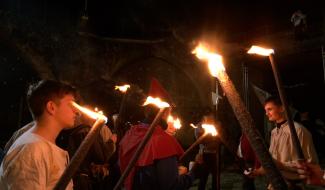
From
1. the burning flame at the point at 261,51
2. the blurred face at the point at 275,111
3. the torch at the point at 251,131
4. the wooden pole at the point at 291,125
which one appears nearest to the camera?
the torch at the point at 251,131

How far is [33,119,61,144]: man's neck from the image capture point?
2.21 meters

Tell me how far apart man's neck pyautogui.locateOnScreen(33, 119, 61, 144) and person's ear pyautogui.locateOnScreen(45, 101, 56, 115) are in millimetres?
67

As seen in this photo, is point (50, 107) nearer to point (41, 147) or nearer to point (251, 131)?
point (41, 147)

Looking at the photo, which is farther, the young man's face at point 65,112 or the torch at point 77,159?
the young man's face at point 65,112

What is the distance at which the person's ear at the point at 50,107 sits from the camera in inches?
89.7

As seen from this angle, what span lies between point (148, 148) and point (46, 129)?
139 centimetres

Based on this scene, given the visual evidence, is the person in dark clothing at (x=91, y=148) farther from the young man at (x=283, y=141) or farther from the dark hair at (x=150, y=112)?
the young man at (x=283, y=141)

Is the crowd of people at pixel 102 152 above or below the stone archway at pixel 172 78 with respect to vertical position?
below

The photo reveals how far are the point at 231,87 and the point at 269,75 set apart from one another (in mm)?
11008

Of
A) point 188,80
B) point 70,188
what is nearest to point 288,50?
point 188,80

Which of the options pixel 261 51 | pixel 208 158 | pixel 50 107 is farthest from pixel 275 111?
pixel 208 158

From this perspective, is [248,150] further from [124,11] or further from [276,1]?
[124,11]

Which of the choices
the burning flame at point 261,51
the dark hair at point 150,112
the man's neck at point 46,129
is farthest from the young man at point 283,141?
the man's neck at point 46,129

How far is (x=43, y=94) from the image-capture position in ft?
7.56
